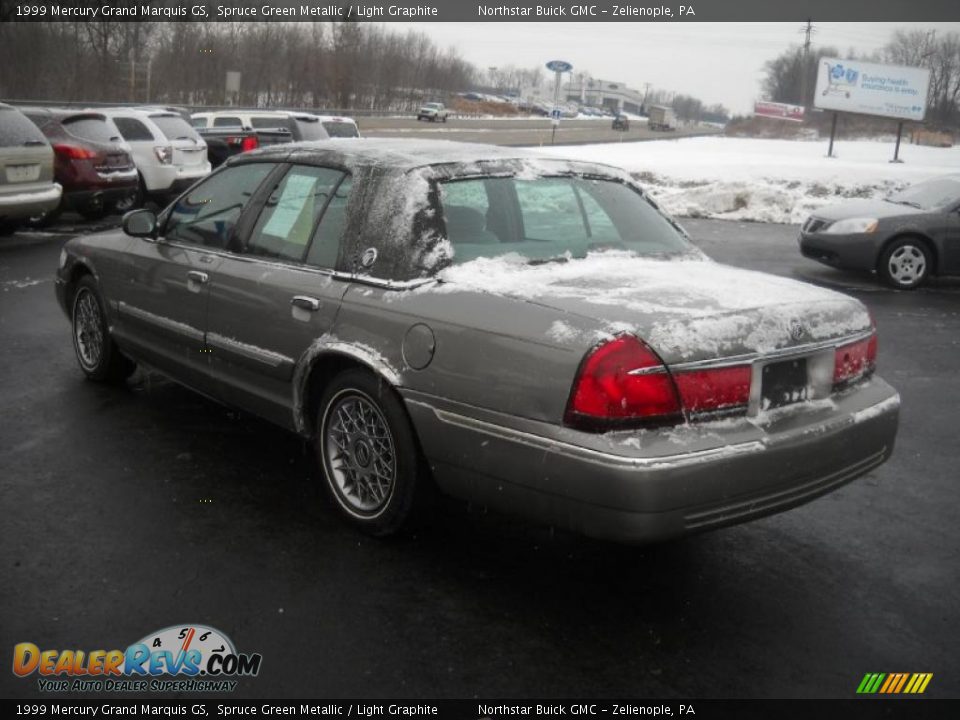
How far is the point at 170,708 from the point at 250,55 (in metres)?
63.3

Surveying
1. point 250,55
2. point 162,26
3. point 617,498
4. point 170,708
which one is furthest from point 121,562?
point 250,55

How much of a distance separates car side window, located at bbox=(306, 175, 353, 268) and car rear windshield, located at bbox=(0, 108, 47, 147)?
9.21 m

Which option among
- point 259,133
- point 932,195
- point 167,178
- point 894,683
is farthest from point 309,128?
point 894,683

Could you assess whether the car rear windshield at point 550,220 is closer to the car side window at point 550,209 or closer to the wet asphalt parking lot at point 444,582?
the car side window at point 550,209

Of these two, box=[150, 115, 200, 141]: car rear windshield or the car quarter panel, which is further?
box=[150, 115, 200, 141]: car rear windshield

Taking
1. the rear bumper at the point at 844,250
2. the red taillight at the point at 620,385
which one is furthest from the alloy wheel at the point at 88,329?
the rear bumper at the point at 844,250

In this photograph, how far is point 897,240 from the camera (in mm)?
11812

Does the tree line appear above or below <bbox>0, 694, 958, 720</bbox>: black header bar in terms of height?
above

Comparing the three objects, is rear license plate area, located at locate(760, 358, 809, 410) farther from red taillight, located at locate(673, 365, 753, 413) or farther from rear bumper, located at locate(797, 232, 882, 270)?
rear bumper, located at locate(797, 232, 882, 270)

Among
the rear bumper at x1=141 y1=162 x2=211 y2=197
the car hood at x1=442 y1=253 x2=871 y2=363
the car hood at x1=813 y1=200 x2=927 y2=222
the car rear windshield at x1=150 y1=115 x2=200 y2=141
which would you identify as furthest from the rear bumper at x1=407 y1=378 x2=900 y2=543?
the car rear windshield at x1=150 y1=115 x2=200 y2=141

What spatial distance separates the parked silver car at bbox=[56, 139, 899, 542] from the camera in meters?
3.20

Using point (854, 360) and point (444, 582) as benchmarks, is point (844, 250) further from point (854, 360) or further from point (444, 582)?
point (444, 582)

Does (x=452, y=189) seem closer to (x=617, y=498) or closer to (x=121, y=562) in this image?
(x=617, y=498)

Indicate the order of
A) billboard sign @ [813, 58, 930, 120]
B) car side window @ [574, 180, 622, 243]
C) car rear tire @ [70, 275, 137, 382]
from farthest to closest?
billboard sign @ [813, 58, 930, 120], car rear tire @ [70, 275, 137, 382], car side window @ [574, 180, 622, 243]
